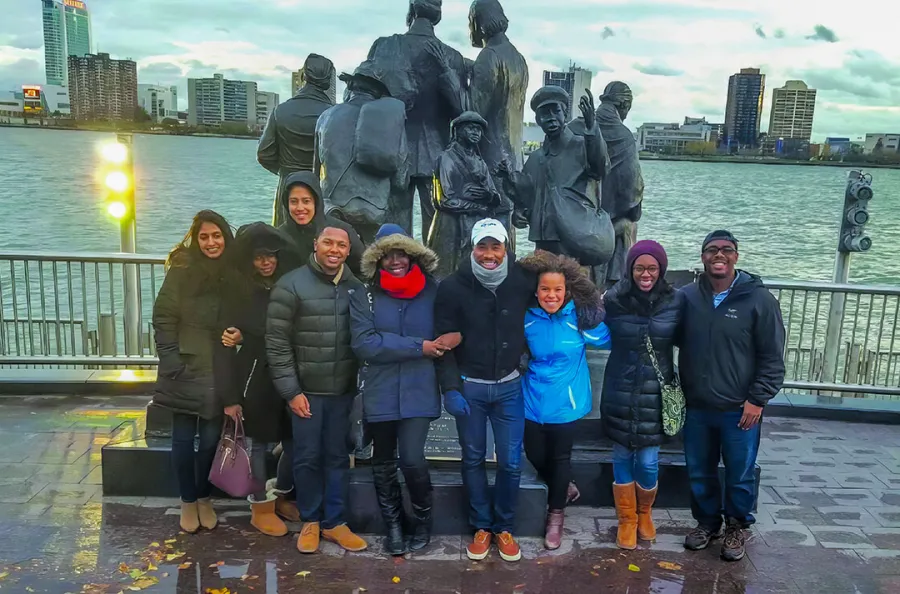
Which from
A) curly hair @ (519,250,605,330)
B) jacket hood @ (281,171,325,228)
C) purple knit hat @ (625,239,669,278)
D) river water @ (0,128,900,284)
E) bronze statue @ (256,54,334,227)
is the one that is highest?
bronze statue @ (256,54,334,227)

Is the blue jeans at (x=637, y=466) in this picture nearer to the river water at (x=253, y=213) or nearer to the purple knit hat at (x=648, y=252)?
the purple knit hat at (x=648, y=252)

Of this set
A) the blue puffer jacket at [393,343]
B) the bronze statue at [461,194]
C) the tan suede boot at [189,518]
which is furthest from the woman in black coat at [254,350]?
the bronze statue at [461,194]

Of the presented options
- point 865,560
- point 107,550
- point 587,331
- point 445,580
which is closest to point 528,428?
point 587,331

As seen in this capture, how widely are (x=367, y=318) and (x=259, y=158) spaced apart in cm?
350

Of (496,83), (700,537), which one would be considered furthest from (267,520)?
(496,83)

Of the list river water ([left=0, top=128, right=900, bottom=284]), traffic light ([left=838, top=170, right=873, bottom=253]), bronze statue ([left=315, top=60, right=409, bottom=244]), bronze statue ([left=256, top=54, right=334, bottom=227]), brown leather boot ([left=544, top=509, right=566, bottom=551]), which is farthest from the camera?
river water ([left=0, top=128, right=900, bottom=284])

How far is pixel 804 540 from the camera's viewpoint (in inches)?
187

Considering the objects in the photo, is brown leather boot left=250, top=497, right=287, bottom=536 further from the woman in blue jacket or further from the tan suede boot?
the woman in blue jacket

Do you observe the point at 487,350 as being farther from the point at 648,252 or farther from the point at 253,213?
the point at 253,213

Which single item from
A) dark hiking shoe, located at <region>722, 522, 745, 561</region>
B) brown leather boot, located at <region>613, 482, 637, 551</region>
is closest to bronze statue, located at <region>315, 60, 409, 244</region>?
brown leather boot, located at <region>613, 482, 637, 551</region>

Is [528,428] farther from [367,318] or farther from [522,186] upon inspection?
[522,186]

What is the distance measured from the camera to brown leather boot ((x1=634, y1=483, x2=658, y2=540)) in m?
4.59

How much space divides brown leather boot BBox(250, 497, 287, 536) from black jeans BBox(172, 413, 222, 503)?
354 millimetres

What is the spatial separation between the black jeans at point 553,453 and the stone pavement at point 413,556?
34cm
